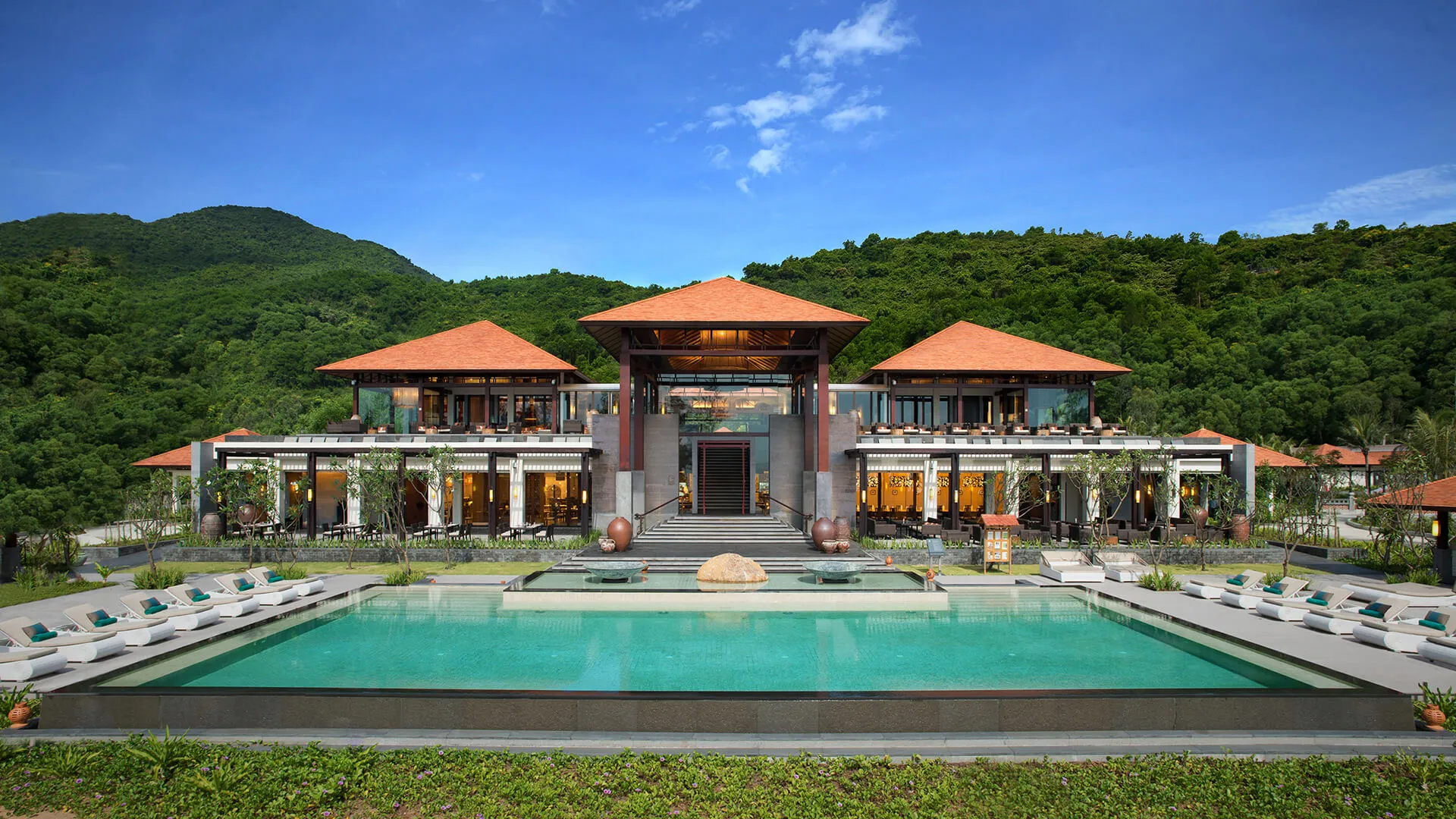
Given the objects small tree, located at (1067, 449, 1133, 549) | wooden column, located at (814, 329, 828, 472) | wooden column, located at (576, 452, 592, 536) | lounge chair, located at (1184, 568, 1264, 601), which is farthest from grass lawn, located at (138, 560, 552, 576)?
small tree, located at (1067, 449, 1133, 549)

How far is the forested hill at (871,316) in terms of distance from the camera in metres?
46.9

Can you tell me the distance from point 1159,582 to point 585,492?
1679 cm

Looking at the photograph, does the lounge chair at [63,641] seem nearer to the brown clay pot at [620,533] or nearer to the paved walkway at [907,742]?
the paved walkway at [907,742]

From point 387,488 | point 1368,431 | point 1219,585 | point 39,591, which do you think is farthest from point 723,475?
point 1368,431

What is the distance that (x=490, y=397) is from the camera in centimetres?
3206

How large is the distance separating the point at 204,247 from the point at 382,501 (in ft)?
219

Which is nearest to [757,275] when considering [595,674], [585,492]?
[585,492]

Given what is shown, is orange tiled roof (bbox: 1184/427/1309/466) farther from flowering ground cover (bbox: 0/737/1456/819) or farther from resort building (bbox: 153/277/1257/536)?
flowering ground cover (bbox: 0/737/1456/819)

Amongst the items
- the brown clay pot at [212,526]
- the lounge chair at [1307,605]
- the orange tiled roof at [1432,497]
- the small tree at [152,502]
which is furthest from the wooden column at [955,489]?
the brown clay pot at [212,526]

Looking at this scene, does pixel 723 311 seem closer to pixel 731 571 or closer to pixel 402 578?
pixel 731 571

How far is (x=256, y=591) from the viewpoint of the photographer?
1592 cm

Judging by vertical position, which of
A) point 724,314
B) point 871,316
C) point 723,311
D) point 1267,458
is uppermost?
point 871,316

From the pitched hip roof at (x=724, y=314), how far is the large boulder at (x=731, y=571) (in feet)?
28.9

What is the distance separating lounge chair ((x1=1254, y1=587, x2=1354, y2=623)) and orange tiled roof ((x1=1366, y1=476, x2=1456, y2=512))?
541 centimetres
